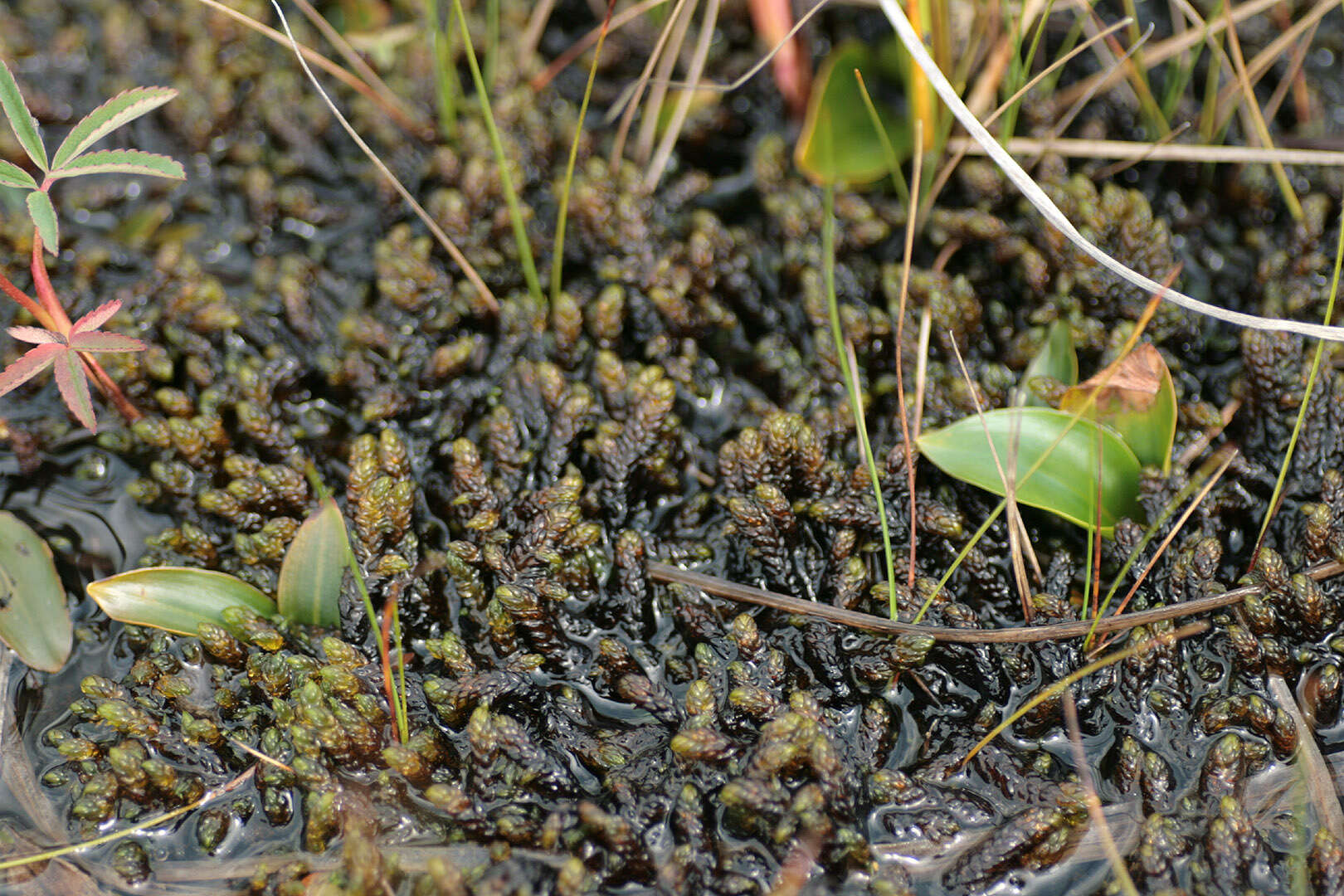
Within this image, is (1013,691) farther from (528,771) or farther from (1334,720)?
(528,771)

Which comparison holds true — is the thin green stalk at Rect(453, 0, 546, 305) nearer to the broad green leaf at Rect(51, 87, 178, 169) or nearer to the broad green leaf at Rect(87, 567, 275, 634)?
the broad green leaf at Rect(51, 87, 178, 169)

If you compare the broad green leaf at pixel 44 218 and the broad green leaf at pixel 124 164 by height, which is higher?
the broad green leaf at pixel 124 164

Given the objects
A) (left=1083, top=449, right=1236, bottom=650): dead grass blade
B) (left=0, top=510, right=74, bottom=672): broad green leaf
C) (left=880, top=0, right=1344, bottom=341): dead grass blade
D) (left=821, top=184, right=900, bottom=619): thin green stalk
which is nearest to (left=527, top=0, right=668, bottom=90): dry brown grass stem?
(left=821, top=184, right=900, bottom=619): thin green stalk

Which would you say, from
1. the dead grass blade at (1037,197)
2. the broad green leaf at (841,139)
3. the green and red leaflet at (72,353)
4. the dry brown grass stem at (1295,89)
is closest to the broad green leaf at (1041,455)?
the dead grass blade at (1037,197)

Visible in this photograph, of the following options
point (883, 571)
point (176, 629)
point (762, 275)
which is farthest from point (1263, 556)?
point (176, 629)

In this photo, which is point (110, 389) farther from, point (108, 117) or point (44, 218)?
point (108, 117)

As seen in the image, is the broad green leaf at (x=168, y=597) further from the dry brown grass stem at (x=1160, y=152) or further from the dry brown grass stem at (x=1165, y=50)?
the dry brown grass stem at (x=1165, y=50)
